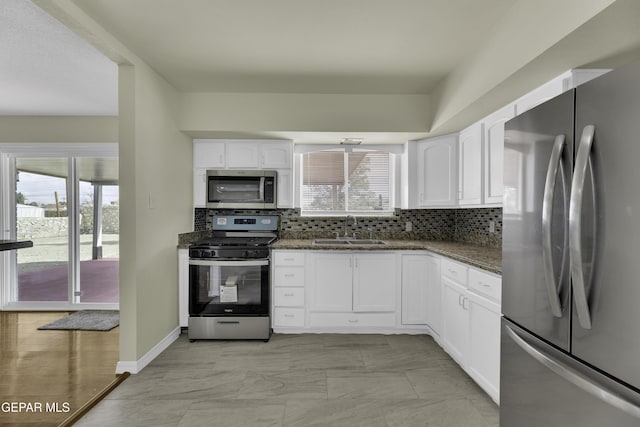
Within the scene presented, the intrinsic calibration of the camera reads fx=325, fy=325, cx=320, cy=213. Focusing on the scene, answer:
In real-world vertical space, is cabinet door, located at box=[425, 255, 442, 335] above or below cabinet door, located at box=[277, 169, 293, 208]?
below

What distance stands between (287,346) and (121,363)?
135 centimetres

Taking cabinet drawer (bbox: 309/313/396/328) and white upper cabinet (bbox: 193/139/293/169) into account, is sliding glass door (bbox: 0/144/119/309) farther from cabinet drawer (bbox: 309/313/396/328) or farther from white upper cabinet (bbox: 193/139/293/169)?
cabinet drawer (bbox: 309/313/396/328)

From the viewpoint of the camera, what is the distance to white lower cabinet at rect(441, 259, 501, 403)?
2.08 metres

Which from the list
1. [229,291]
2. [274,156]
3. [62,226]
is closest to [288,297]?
[229,291]

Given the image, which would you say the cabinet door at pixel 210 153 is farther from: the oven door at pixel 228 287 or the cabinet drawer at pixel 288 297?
the cabinet drawer at pixel 288 297

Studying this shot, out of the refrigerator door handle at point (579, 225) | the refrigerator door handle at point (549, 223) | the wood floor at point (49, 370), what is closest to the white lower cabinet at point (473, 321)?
the refrigerator door handle at point (549, 223)

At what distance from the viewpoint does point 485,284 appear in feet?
7.15

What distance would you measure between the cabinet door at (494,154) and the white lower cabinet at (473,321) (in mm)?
637

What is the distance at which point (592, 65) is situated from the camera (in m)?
1.77

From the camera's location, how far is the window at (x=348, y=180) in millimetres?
4016

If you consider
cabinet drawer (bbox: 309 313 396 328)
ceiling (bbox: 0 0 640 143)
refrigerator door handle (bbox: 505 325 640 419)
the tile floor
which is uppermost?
ceiling (bbox: 0 0 640 143)

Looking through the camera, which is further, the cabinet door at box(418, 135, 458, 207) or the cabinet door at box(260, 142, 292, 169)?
the cabinet door at box(260, 142, 292, 169)

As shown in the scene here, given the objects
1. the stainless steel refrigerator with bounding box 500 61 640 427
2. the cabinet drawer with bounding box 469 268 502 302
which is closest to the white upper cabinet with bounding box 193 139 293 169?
the cabinet drawer with bounding box 469 268 502 302

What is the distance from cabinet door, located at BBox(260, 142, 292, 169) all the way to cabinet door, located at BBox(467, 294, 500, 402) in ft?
7.58
